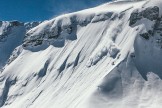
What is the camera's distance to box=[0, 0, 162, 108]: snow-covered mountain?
136m

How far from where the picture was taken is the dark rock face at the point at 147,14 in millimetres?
160125

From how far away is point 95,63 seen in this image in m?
156

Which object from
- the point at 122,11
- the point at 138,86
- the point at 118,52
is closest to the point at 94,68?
the point at 118,52

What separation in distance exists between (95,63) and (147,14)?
24103 millimetres

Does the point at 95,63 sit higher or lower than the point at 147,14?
lower

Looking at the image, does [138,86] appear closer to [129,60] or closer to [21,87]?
[129,60]

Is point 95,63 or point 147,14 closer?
point 95,63

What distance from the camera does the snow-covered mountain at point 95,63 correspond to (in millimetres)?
136375

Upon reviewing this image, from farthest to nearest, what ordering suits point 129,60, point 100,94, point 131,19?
point 131,19 → point 129,60 → point 100,94

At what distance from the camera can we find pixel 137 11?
164000 mm

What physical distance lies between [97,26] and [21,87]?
3523 cm

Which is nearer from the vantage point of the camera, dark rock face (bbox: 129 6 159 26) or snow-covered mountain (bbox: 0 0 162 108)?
snow-covered mountain (bbox: 0 0 162 108)

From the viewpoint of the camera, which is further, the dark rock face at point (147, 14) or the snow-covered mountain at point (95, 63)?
the dark rock face at point (147, 14)

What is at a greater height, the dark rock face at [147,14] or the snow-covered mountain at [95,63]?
the dark rock face at [147,14]
